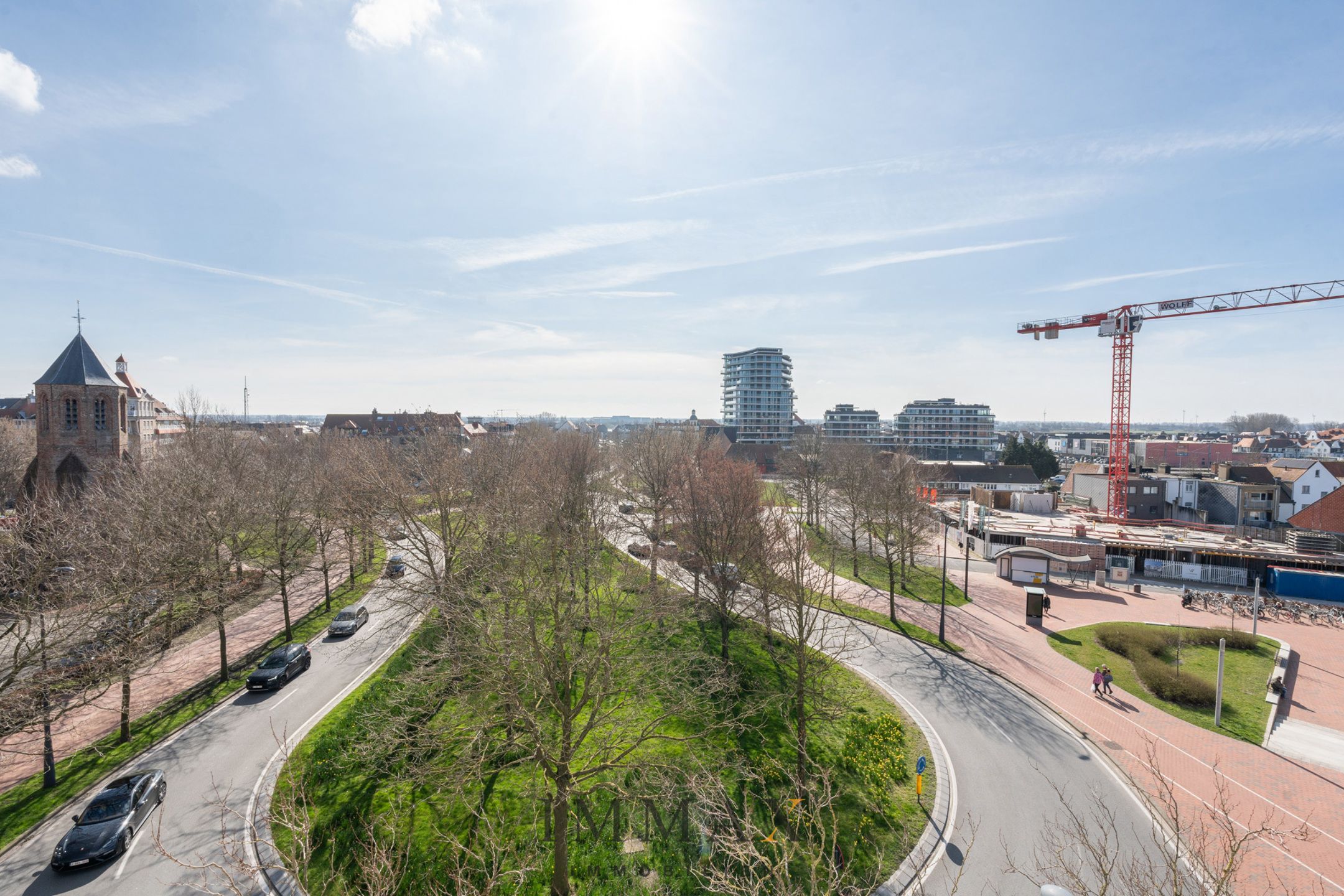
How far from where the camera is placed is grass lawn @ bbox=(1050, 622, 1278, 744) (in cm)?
2094

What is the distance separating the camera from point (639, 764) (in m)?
12.2

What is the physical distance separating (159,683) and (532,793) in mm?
18067

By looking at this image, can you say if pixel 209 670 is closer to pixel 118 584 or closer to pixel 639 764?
pixel 118 584

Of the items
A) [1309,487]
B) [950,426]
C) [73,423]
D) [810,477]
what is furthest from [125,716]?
[950,426]

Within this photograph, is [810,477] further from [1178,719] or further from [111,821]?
[111,821]

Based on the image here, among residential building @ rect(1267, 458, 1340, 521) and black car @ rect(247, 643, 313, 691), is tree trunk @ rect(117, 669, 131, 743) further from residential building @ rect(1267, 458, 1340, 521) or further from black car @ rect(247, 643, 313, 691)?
residential building @ rect(1267, 458, 1340, 521)

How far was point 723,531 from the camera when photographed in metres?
24.4

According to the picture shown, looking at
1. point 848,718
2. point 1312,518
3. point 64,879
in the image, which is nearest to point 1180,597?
point 1312,518

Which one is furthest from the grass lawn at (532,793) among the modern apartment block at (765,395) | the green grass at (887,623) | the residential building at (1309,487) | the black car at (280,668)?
the modern apartment block at (765,395)

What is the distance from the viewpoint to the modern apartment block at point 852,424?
12288 centimetres

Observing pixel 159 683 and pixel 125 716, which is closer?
pixel 125 716

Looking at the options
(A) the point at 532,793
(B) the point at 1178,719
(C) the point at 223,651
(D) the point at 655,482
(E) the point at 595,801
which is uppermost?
(D) the point at 655,482

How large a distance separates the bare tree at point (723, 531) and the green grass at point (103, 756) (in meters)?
18.5

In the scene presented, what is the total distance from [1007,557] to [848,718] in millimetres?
26546
